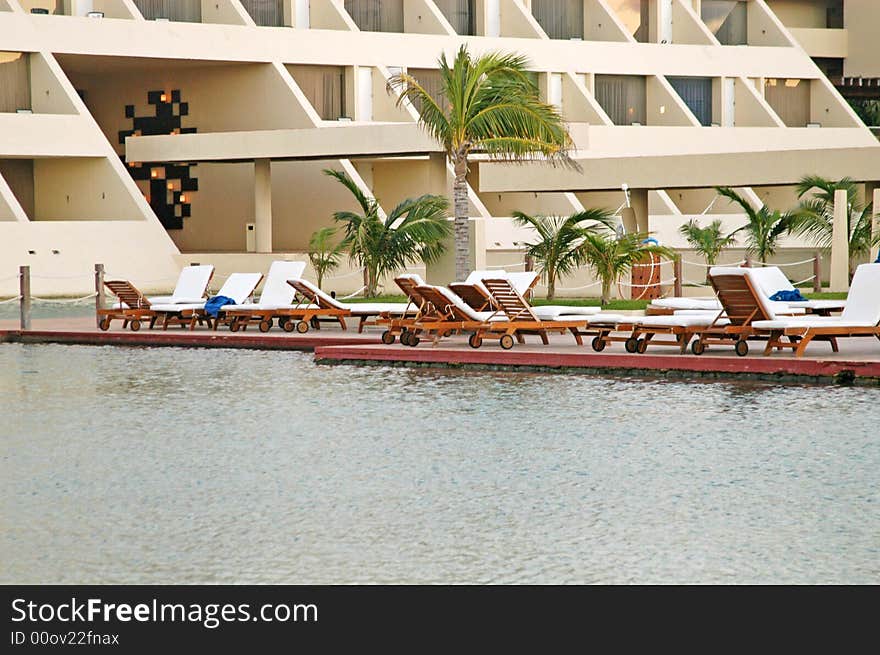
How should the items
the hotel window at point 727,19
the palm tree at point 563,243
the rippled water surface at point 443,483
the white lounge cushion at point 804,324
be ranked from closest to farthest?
the rippled water surface at point 443,483
the white lounge cushion at point 804,324
the palm tree at point 563,243
the hotel window at point 727,19

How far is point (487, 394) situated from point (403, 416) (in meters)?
1.75

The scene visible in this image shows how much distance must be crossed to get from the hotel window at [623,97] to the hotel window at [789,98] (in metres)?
5.08

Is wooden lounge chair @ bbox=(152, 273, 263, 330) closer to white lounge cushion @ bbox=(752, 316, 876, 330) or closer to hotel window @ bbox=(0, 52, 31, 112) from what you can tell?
white lounge cushion @ bbox=(752, 316, 876, 330)

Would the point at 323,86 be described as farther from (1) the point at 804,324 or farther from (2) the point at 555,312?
(1) the point at 804,324

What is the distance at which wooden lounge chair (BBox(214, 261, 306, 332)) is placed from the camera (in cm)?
2175

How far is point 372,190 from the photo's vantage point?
43.6m

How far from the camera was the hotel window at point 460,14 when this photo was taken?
163 feet

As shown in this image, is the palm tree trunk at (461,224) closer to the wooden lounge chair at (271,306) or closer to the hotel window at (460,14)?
the wooden lounge chair at (271,306)

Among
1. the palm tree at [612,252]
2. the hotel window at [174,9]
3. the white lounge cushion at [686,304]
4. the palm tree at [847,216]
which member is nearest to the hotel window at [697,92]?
the hotel window at [174,9]

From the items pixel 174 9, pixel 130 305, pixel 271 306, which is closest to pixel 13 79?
pixel 174 9

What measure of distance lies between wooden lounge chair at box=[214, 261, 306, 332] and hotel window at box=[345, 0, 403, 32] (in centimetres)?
2658

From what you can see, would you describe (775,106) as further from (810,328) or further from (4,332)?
(810,328)

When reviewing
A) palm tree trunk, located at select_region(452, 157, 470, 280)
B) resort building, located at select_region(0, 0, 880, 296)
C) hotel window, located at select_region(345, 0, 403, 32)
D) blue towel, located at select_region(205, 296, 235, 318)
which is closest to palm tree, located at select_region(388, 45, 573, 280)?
palm tree trunk, located at select_region(452, 157, 470, 280)
